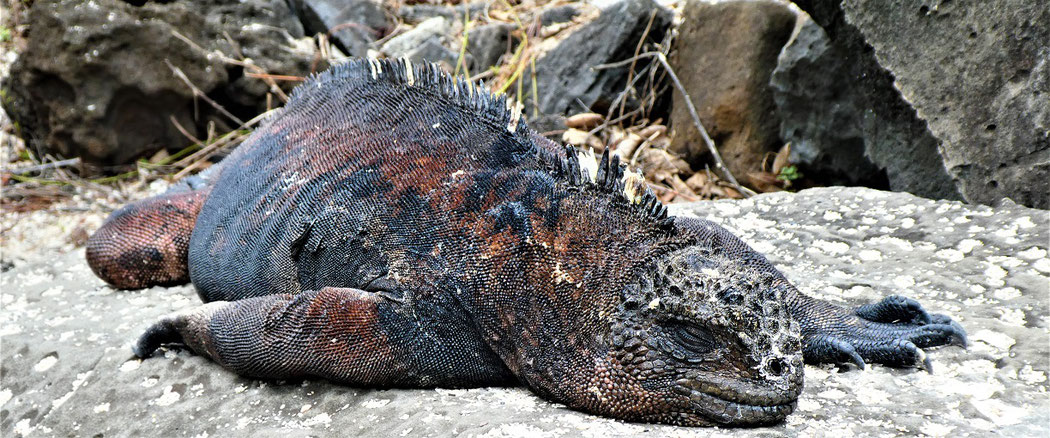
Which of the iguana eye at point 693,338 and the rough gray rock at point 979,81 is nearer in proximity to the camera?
the iguana eye at point 693,338

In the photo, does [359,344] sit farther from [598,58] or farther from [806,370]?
[598,58]

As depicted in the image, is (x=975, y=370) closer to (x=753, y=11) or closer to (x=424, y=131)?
(x=424, y=131)

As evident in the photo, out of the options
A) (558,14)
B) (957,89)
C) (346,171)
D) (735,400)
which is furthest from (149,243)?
(558,14)

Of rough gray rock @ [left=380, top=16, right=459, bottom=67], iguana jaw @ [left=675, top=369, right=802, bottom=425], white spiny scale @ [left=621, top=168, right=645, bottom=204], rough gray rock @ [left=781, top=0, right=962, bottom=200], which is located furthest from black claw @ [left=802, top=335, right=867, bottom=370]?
rough gray rock @ [left=380, top=16, right=459, bottom=67]

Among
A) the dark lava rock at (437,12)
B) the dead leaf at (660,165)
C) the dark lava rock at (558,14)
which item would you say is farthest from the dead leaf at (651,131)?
the dark lava rock at (437,12)

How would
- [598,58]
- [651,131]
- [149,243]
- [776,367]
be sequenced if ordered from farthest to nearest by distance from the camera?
[598,58], [651,131], [149,243], [776,367]

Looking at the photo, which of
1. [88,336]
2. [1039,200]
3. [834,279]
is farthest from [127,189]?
[1039,200]

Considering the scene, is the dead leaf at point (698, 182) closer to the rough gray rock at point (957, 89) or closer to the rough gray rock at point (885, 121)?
the rough gray rock at point (885, 121)
